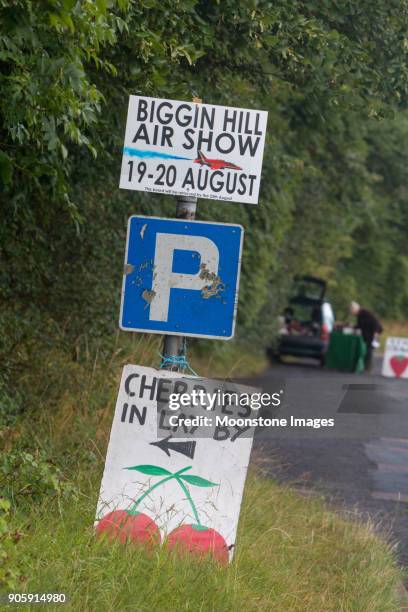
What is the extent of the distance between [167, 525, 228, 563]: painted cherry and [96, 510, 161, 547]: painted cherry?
98 millimetres

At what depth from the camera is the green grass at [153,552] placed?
5543 mm

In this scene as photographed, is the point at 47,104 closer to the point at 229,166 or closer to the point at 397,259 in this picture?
the point at 229,166

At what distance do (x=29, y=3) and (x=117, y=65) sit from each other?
3.26m

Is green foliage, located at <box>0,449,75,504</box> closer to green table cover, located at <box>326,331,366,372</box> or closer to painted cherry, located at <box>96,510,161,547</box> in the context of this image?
painted cherry, located at <box>96,510,161,547</box>

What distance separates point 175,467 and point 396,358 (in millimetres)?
19295

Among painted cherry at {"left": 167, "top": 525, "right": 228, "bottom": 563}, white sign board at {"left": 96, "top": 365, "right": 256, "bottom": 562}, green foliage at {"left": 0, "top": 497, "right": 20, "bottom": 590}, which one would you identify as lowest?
Result: painted cherry at {"left": 167, "top": 525, "right": 228, "bottom": 563}

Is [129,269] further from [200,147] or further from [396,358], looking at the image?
[396,358]

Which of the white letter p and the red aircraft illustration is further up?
the red aircraft illustration

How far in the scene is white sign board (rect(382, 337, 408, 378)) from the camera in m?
25.2

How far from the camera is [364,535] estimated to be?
823 centimetres

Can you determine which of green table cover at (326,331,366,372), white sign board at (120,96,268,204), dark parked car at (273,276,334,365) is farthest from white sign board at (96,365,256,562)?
dark parked car at (273,276,334,365)

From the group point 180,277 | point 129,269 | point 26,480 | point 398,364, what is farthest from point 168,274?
point 398,364

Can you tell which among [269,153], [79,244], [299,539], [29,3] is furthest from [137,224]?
[269,153]

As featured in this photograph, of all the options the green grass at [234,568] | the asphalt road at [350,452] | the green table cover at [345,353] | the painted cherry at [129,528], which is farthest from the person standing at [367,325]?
the painted cherry at [129,528]
